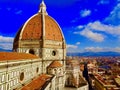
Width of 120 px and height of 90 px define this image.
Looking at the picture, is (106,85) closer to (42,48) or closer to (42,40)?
(42,48)

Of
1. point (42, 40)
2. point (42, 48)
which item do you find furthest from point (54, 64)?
point (42, 40)

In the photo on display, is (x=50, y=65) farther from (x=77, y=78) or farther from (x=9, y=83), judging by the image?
(x=9, y=83)

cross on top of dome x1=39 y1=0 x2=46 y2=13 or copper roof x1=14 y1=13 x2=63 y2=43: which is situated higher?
cross on top of dome x1=39 y1=0 x2=46 y2=13

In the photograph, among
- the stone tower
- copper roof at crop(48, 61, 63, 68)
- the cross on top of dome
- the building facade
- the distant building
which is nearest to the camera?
the building facade

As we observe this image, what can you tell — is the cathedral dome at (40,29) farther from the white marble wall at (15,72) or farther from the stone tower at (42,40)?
the white marble wall at (15,72)

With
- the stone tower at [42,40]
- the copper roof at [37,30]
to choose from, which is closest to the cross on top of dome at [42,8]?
the stone tower at [42,40]

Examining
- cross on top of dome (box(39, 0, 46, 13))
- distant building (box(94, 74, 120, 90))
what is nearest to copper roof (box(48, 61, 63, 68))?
cross on top of dome (box(39, 0, 46, 13))

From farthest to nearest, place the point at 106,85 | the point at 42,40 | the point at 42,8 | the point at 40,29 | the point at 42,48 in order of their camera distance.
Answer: the point at 106,85 → the point at 42,8 → the point at 40,29 → the point at 42,40 → the point at 42,48

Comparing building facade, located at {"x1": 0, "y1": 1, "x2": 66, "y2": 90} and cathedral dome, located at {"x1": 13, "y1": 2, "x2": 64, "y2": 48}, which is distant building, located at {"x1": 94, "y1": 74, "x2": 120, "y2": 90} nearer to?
building facade, located at {"x1": 0, "y1": 1, "x2": 66, "y2": 90}
